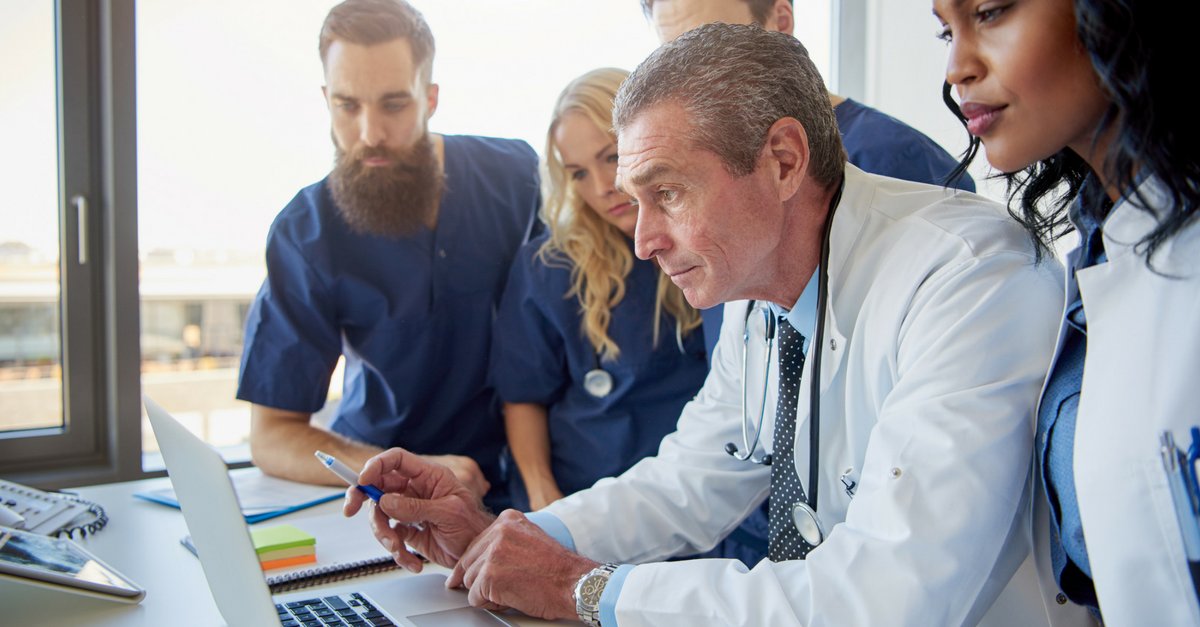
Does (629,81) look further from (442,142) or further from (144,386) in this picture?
(144,386)

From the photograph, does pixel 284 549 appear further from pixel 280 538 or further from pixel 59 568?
pixel 59 568

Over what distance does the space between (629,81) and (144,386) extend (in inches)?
62.8

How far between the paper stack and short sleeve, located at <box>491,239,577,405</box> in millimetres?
749

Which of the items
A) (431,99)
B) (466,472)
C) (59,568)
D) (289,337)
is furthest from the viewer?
(431,99)

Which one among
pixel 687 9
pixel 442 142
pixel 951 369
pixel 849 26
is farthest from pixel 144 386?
pixel 849 26

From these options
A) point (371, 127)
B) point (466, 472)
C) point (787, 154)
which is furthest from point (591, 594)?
point (371, 127)

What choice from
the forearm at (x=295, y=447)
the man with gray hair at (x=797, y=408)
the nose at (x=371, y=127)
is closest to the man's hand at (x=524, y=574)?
the man with gray hair at (x=797, y=408)

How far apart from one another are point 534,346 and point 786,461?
2.84 feet

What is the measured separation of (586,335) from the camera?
77.7 inches

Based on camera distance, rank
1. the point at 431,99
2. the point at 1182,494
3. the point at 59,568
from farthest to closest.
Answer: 1. the point at 431,99
2. the point at 59,568
3. the point at 1182,494

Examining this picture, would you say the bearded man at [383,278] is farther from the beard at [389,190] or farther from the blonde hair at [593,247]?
the blonde hair at [593,247]

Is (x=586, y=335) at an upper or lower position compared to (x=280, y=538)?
upper

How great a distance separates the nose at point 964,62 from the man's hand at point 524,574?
684 millimetres

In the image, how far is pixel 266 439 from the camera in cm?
198
